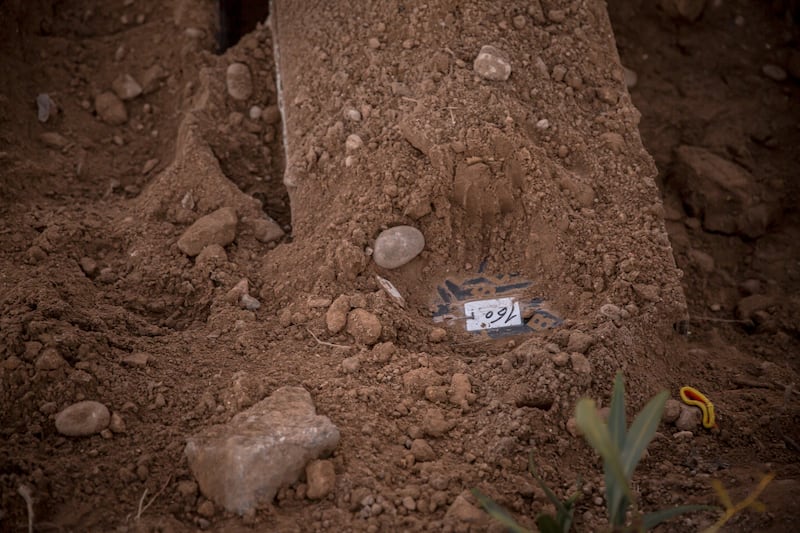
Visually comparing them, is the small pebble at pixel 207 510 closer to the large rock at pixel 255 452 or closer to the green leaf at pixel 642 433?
the large rock at pixel 255 452

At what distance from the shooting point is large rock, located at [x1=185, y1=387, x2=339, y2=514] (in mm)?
1871

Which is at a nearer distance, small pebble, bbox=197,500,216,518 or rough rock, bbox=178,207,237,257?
small pebble, bbox=197,500,216,518

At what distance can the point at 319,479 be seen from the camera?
191 centimetres

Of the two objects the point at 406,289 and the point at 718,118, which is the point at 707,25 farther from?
the point at 406,289

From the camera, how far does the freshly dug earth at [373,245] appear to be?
1992mm

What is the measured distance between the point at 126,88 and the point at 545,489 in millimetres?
2496

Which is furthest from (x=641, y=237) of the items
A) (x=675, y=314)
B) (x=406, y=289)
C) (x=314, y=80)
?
(x=314, y=80)

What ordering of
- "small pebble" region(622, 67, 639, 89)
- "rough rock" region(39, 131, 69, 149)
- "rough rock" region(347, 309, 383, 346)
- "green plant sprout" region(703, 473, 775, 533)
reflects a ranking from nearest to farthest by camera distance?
"green plant sprout" region(703, 473, 775, 533)
"rough rock" region(347, 309, 383, 346)
"rough rock" region(39, 131, 69, 149)
"small pebble" region(622, 67, 639, 89)

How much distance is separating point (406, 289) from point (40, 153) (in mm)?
1615

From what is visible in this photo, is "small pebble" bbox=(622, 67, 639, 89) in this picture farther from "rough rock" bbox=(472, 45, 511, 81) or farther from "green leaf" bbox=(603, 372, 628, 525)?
"green leaf" bbox=(603, 372, 628, 525)

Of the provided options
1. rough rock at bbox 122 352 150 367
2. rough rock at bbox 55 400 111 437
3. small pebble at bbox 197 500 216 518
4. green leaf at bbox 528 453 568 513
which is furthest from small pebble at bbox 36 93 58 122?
green leaf at bbox 528 453 568 513

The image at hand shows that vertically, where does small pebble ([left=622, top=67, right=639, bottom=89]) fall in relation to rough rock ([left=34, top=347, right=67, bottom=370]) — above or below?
above

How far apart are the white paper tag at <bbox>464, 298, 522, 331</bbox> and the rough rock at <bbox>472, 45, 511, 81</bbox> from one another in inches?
31.1

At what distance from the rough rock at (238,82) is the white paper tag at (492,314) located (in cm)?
133
